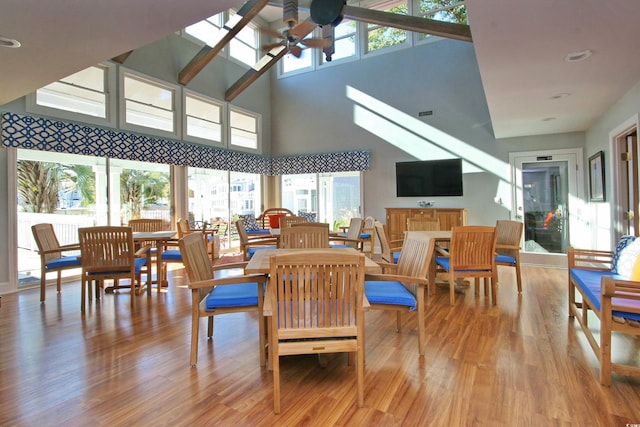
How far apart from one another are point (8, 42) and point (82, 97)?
3248 mm

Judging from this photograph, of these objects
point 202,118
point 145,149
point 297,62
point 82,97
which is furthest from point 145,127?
point 297,62

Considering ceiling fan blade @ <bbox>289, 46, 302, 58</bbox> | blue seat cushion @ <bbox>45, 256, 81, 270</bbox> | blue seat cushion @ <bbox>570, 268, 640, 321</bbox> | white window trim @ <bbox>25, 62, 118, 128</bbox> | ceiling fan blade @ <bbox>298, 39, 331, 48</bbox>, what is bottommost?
blue seat cushion @ <bbox>570, 268, 640, 321</bbox>

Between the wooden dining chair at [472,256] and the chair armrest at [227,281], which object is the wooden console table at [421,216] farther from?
the chair armrest at [227,281]

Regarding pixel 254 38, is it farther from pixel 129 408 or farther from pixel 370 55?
pixel 129 408

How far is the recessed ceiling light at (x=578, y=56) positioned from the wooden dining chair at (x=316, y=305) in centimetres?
263

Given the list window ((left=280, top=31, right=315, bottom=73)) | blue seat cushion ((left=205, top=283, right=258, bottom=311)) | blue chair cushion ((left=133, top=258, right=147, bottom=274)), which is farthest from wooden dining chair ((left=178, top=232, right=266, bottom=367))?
window ((left=280, top=31, right=315, bottom=73))

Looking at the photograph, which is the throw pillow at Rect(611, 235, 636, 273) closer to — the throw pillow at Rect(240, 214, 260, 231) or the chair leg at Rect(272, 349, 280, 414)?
the chair leg at Rect(272, 349, 280, 414)

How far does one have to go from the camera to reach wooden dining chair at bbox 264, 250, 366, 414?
1.76 m

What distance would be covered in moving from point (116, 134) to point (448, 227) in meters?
6.21

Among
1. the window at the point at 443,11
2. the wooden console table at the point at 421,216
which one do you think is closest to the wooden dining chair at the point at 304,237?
the wooden console table at the point at 421,216

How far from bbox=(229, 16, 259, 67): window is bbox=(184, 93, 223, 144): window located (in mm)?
1447

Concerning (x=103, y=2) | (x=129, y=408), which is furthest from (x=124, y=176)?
(x=129, y=408)

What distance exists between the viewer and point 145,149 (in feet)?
20.1

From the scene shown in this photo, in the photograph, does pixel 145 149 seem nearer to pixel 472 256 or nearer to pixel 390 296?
pixel 390 296
